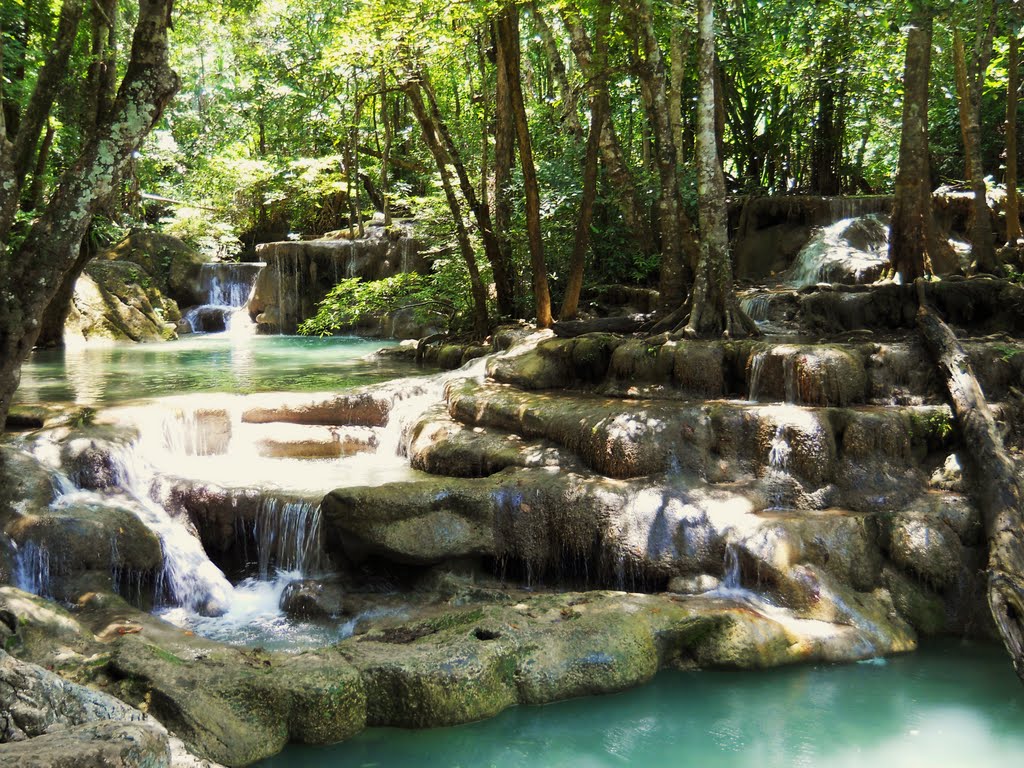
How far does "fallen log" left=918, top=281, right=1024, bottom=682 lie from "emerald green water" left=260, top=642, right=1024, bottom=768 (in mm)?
460

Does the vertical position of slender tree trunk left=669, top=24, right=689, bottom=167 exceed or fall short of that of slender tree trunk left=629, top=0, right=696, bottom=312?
it exceeds it

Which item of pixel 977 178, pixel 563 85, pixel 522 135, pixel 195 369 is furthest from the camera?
pixel 563 85

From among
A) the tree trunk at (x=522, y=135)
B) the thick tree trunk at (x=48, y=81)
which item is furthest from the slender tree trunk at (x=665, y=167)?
the thick tree trunk at (x=48, y=81)

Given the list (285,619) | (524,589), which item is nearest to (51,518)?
(285,619)

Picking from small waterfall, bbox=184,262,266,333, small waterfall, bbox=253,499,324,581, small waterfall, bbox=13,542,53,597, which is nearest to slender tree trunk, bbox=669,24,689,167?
small waterfall, bbox=253,499,324,581

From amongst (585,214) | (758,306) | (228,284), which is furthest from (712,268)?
(228,284)

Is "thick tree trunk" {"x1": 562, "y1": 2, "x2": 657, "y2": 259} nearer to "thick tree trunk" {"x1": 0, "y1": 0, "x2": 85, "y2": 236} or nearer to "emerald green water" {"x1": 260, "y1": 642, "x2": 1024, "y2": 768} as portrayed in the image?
"thick tree trunk" {"x1": 0, "y1": 0, "x2": 85, "y2": 236}

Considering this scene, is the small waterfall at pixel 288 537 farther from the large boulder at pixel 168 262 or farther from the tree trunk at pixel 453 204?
the large boulder at pixel 168 262

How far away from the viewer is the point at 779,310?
11688mm

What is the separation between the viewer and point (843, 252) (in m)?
14.4

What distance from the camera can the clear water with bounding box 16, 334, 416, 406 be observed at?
37.7ft

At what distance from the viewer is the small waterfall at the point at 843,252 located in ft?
44.6

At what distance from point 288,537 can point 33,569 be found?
6.51 ft

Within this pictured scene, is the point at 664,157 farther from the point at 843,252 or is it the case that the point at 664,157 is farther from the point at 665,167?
the point at 843,252
